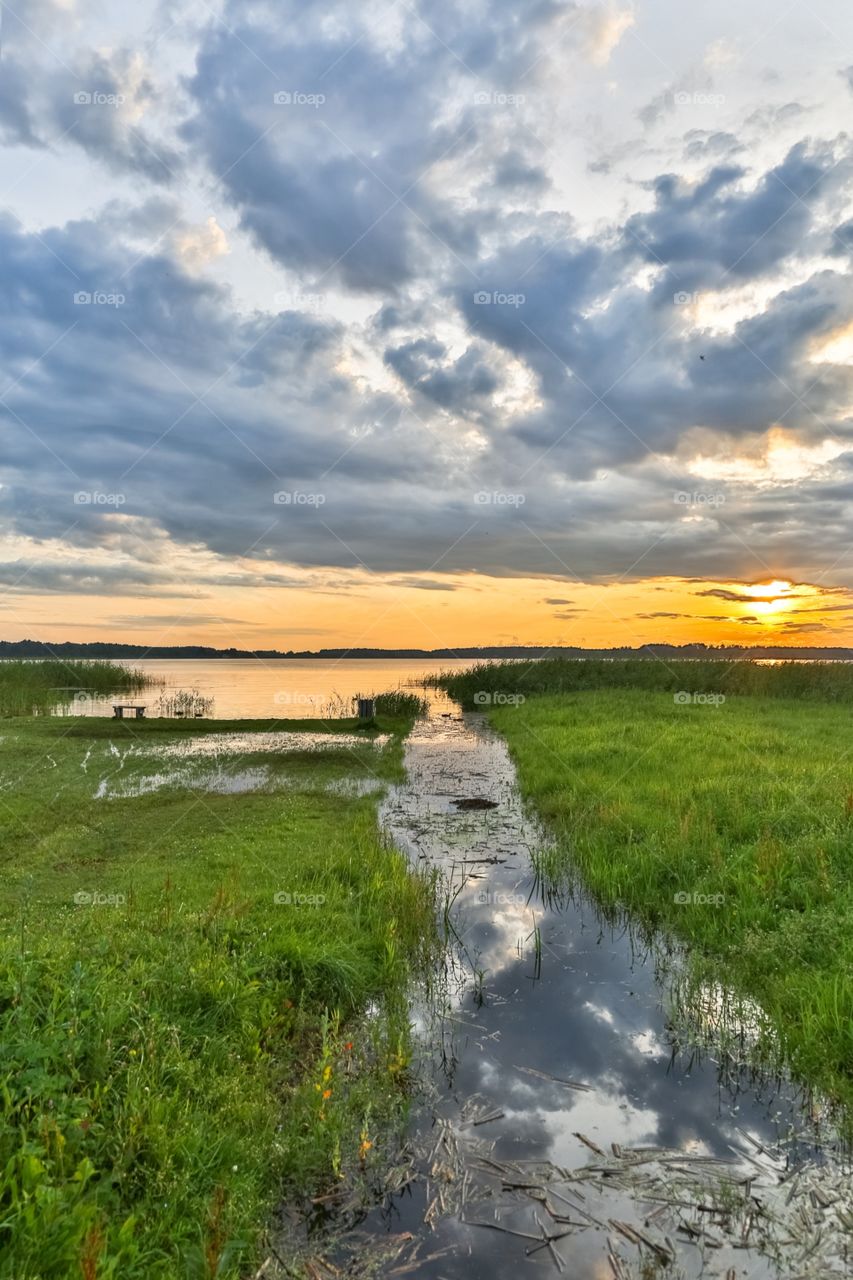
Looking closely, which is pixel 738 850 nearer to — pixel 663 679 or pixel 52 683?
pixel 663 679

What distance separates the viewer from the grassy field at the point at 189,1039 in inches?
172

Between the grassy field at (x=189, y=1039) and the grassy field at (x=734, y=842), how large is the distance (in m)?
4.00

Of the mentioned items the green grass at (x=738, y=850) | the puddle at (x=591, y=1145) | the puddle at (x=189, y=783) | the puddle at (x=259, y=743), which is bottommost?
the puddle at (x=259, y=743)

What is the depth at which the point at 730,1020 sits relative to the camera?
7984 mm

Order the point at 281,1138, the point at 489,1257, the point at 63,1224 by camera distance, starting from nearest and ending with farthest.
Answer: the point at 63,1224, the point at 489,1257, the point at 281,1138

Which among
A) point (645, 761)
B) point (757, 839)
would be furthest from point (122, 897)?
point (645, 761)

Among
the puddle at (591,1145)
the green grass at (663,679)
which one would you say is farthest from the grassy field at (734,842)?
the green grass at (663,679)

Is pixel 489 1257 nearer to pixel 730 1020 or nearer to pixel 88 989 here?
pixel 88 989

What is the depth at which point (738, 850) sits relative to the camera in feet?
40.9

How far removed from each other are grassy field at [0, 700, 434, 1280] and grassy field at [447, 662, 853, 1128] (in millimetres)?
4002

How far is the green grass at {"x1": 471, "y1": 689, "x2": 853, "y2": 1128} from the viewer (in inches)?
316

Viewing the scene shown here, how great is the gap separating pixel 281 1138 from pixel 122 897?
6.49m

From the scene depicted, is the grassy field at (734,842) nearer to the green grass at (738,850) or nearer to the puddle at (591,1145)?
the green grass at (738,850)

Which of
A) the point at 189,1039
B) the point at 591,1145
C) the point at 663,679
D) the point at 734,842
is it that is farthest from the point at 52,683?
the point at 591,1145
